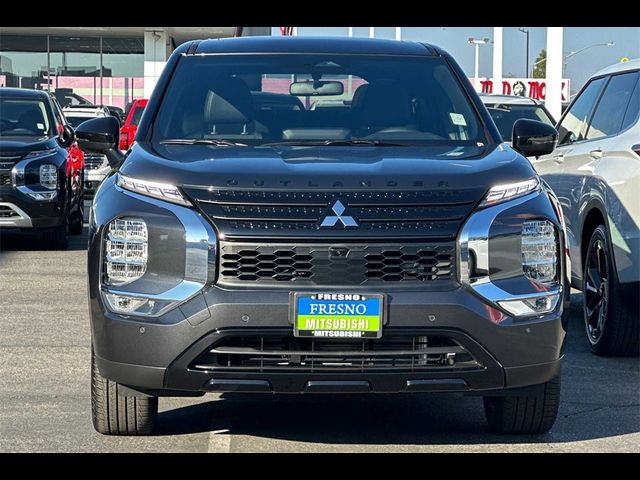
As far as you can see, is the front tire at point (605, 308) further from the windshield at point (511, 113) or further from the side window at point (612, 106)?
the windshield at point (511, 113)

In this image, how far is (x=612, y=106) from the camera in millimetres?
8797

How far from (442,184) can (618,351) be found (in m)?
3.15

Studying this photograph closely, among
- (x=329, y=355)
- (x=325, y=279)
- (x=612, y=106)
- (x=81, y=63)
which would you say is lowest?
(x=329, y=355)

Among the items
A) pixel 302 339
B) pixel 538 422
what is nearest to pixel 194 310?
pixel 302 339

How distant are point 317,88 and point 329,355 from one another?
2004 mm

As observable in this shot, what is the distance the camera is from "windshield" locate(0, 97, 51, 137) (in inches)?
607

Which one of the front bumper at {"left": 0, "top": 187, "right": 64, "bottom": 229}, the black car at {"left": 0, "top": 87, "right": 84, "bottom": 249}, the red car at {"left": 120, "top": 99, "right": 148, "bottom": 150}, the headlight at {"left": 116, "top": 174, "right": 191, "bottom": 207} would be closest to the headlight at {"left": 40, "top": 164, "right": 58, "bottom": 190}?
the black car at {"left": 0, "top": 87, "right": 84, "bottom": 249}

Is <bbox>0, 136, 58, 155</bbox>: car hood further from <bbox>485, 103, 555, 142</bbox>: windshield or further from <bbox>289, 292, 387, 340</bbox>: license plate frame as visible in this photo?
<bbox>289, 292, 387, 340</bbox>: license plate frame

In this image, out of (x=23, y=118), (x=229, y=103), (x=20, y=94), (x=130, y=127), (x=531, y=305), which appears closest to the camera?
(x=531, y=305)

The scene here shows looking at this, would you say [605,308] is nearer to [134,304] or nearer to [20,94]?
[134,304]

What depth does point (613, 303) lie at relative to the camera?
26.4ft

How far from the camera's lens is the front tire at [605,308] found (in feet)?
26.4

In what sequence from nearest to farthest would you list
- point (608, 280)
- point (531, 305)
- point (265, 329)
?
point (265, 329) < point (531, 305) < point (608, 280)

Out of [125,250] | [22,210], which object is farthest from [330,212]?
[22,210]
